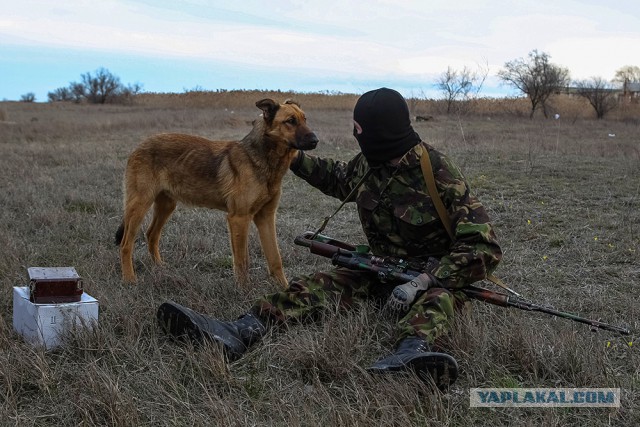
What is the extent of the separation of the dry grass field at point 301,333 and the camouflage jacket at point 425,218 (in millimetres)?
349

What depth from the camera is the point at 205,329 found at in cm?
333

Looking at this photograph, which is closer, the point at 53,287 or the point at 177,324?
the point at 177,324

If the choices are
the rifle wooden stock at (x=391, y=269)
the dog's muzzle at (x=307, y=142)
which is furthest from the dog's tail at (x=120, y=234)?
the rifle wooden stock at (x=391, y=269)

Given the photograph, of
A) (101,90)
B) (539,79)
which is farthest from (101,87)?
(539,79)

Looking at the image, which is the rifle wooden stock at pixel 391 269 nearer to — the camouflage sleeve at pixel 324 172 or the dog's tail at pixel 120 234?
the camouflage sleeve at pixel 324 172

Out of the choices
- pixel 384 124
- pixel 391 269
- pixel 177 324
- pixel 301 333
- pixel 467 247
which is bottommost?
pixel 301 333

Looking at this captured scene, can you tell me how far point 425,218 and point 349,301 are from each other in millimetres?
735

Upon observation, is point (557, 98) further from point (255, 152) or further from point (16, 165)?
point (255, 152)

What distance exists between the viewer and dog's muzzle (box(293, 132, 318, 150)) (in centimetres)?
489

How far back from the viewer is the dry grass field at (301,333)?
9.04ft

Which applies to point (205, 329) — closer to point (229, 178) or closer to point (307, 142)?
point (307, 142)

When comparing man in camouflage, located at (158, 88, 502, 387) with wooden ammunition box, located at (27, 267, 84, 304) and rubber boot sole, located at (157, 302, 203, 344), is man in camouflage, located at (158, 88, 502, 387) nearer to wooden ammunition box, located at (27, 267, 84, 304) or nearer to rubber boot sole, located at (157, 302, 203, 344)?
rubber boot sole, located at (157, 302, 203, 344)

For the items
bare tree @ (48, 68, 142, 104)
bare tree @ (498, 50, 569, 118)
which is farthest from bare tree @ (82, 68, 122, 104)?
bare tree @ (498, 50, 569, 118)

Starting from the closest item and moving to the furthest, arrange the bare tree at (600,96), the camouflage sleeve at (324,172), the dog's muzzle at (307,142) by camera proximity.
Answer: the camouflage sleeve at (324,172) < the dog's muzzle at (307,142) < the bare tree at (600,96)
